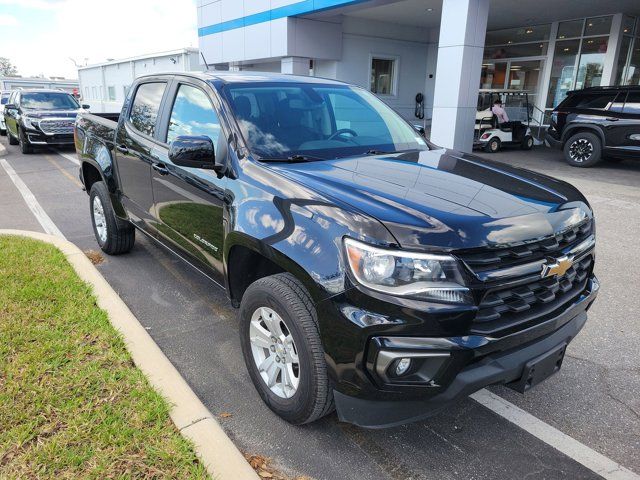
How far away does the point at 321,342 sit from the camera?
234cm

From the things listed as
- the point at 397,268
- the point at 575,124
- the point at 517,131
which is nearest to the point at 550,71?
the point at 517,131

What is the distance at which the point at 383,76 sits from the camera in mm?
20688

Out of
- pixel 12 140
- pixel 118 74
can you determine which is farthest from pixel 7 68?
pixel 12 140

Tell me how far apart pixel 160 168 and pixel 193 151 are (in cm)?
104

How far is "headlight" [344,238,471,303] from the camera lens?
6.93 ft

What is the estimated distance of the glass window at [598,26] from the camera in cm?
1612

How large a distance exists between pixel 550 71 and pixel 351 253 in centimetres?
1886

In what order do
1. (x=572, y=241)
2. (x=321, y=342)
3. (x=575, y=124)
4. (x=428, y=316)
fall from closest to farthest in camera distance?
(x=428, y=316) < (x=321, y=342) < (x=572, y=241) < (x=575, y=124)

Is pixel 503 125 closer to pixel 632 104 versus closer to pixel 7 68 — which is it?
pixel 632 104

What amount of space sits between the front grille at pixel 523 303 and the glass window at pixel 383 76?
61.9 ft

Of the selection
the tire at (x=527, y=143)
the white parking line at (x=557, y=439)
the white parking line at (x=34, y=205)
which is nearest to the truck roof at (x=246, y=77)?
the white parking line at (x=557, y=439)

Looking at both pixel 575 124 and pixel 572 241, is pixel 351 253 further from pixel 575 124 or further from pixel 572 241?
pixel 575 124

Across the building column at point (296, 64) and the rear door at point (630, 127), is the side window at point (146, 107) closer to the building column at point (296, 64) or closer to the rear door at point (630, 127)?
the rear door at point (630, 127)

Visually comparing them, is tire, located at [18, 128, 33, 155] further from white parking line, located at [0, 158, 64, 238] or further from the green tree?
the green tree
